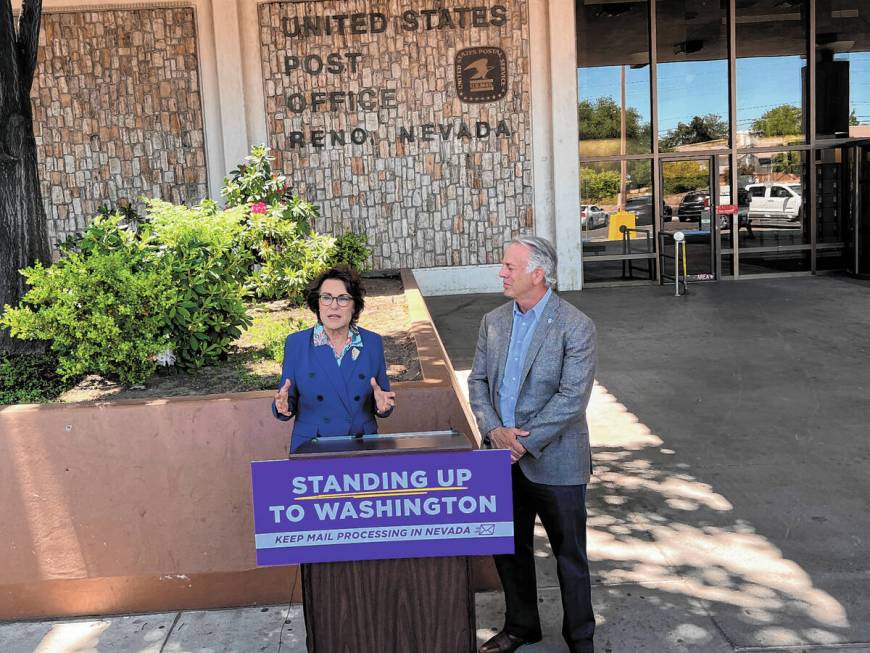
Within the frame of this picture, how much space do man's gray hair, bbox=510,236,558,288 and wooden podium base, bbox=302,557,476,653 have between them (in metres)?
1.21

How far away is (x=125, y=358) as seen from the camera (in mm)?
5695

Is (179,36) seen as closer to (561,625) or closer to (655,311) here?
(655,311)

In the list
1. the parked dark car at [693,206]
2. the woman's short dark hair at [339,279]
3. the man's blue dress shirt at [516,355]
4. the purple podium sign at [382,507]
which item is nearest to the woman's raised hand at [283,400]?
the woman's short dark hair at [339,279]

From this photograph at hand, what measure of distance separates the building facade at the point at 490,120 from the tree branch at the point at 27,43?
28.2 feet

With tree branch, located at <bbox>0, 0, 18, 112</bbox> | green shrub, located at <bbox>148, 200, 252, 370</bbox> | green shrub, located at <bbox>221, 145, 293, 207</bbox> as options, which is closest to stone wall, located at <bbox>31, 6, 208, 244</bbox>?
green shrub, located at <bbox>221, 145, 293, 207</bbox>

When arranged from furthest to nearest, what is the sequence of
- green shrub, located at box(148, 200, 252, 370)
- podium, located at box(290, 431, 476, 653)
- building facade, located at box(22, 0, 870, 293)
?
building facade, located at box(22, 0, 870, 293) → green shrub, located at box(148, 200, 252, 370) → podium, located at box(290, 431, 476, 653)

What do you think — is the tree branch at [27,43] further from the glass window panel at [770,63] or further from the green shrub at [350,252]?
the glass window panel at [770,63]

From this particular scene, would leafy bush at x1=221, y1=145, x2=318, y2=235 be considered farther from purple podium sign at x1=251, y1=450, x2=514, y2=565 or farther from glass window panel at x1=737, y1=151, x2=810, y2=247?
glass window panel at x1=737, y1=151, x2=810, y2=247

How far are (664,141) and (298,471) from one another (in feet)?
48.3

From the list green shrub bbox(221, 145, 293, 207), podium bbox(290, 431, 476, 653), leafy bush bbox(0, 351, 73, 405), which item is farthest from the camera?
green shrub bbox(221, 145, 293, 207)

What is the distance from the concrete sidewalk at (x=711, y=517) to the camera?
4242 millimetres

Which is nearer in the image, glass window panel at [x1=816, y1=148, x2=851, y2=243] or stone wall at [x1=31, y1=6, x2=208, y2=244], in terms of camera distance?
stone wall at [x1=31, y1=6, x2=208, y2=244]

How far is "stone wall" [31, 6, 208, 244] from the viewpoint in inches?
593

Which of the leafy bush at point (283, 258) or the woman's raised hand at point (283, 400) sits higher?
the leafy bush at point (283, 258)
